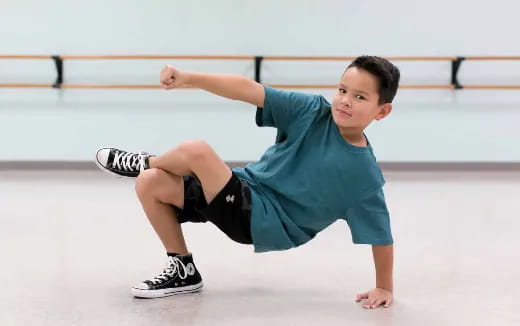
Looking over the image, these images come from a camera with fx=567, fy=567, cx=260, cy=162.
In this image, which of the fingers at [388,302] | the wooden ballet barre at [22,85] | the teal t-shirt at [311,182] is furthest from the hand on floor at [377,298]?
the wooden ballet barre at [22,85]

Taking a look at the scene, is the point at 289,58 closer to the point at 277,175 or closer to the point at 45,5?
the point at 45,5

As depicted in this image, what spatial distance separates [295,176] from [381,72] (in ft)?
1.20

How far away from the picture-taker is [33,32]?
13.0ft

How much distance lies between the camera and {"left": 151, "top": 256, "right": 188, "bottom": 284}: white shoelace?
1.69 m

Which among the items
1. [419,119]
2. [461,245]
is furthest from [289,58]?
[461,245]

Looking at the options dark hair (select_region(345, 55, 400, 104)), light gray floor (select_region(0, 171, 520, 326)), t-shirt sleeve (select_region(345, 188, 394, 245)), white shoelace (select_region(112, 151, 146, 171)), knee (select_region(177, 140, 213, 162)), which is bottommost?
light gray floor (select_region(0, 171, 520, 326))

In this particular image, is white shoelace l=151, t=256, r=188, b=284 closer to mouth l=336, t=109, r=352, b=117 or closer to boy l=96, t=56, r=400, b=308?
boy l=96, t=56, r=400, b=308

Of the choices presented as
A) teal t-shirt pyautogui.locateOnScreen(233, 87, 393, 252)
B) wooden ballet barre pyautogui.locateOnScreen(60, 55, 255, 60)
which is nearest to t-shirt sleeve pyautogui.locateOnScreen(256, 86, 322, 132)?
teal t-shirt pyautogui.locateOnScreen(233, 87, 393, 252)

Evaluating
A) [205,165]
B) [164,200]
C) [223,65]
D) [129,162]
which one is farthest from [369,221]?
[223,65]

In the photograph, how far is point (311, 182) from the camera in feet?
5.14

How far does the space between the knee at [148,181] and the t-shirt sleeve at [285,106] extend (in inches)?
13.4

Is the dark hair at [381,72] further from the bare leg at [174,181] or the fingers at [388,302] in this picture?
the fingers at [388,302]

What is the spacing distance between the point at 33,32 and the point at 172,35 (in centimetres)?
97

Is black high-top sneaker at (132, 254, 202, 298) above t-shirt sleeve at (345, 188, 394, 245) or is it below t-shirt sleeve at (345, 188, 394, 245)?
below
